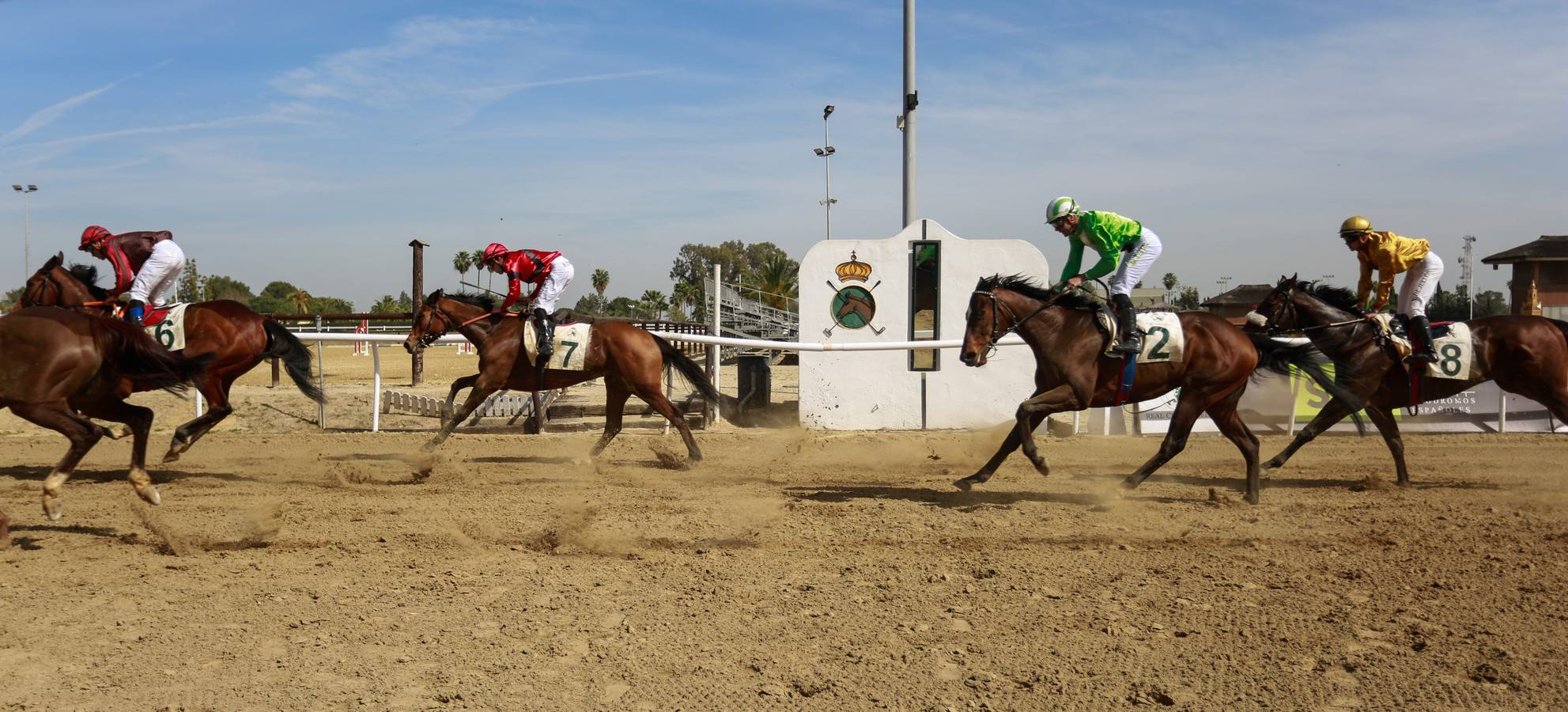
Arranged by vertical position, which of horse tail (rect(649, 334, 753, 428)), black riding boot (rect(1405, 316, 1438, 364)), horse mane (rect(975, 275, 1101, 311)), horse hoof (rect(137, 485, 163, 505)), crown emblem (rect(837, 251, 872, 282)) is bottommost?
horse hoof (rect(137, 485, 163, 505))

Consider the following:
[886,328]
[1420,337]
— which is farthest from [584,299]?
[1420,337]

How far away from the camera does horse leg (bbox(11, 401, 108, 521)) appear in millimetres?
5809

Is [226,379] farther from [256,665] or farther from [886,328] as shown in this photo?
[886,328]

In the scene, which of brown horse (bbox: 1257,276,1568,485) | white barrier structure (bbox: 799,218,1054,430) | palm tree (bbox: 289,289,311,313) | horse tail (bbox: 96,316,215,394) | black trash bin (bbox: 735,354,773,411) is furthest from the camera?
palm tree (bbox: 289,289,311,313)

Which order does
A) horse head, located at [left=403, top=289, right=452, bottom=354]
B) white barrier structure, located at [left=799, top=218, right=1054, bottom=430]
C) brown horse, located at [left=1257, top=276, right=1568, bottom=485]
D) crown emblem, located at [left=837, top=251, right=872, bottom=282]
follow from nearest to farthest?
1. brown horse, located at [left=1257, top=276, right=1568, bottom=485]
2. horse head, located at [left=403, top=289, right=452, bottom=354]
3. white barrier structure, located at [left=799, top=218, right=1054, bottom=430]
4. crown emblem, located at [left=837, top=251, right=872, bottom=282]

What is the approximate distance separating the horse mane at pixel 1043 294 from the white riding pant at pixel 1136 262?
0.20 metres

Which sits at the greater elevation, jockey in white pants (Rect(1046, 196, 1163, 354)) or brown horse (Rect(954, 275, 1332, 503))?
jockey in white pants (Rect(1046, 196, 1163, 354))

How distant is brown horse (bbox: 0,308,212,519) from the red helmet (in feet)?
7.69

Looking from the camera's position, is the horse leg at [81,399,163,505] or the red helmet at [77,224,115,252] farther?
the red helmet at [77,224,115,252]

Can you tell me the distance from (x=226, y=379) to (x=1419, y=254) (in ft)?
30.3

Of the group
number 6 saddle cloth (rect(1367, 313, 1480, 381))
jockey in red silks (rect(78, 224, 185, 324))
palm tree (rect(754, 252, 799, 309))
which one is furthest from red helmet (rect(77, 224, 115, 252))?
palm tree (rect(754, 252, 799, 309))

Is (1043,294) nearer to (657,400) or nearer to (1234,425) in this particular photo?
(1234,425)

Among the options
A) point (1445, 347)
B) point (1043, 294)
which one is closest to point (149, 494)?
point (1043, 294)

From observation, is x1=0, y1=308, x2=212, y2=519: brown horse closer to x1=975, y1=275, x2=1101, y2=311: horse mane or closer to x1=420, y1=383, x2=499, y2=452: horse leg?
x1=420, y1=383, x2=499, y2=452: horse leg
